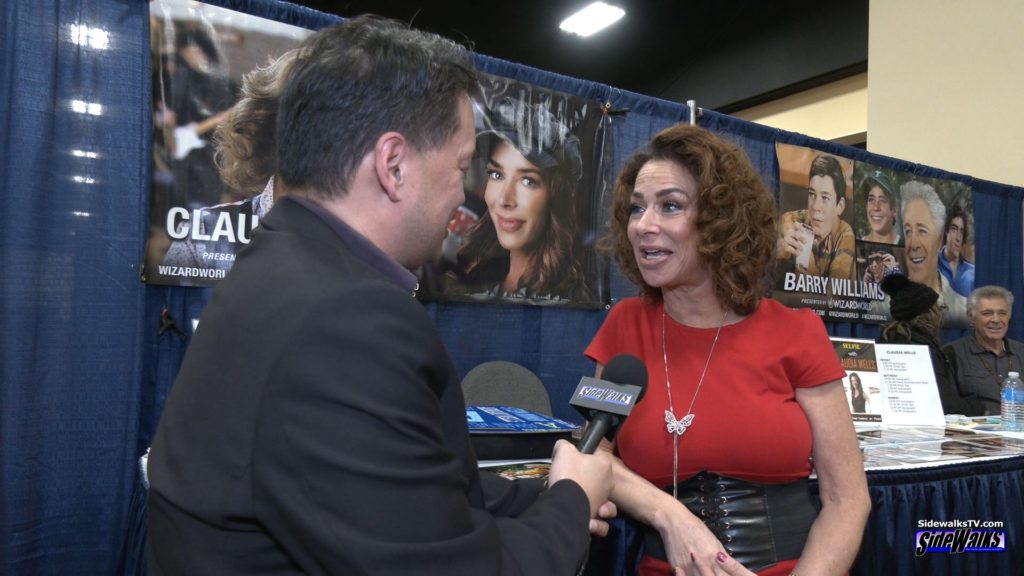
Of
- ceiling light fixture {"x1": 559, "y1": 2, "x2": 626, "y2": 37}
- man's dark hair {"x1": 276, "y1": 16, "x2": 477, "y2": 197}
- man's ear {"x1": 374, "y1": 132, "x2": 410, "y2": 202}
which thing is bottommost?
man's ear {"x1": 374, "y1": 132, "x2": 410, "y2": 202}

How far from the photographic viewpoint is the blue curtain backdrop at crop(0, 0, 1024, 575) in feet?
7.14

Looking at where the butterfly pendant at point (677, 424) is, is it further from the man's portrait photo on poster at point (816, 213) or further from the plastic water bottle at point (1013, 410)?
the man's portrait photo on poster at point (816, 213)

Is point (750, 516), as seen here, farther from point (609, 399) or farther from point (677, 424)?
point (609, 399)

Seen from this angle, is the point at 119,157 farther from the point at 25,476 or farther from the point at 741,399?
the point at 741,399

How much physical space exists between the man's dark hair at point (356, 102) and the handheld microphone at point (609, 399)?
50 centimetres

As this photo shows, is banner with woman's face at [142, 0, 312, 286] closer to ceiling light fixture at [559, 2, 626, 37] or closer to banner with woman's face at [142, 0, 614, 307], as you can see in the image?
banner with woman's face at [142, 0, 614, 307]

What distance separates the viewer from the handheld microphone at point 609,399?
1017 millimetres

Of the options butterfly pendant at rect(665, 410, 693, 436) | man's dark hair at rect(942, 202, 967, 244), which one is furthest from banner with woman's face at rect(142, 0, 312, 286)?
man's dark hair at rect(942, 202, 967, 244)

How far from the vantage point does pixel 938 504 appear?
203 cm

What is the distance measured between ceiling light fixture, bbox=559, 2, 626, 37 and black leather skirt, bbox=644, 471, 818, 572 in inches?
276

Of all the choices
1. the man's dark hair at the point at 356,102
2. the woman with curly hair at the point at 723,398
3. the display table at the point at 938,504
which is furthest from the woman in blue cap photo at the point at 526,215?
the man's dark hair at the point at 356,102

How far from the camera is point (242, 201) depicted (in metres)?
2.60

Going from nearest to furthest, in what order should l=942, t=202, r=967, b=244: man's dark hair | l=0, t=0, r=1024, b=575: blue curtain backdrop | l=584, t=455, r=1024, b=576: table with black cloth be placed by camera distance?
1. l=584, t=455, r=1024, b=576: table with black cloth
2. l=0, t=0, r=1024, b=575: blue curtain backdrop
3. l=942, t=202, r=967, b=244: man's dark hair

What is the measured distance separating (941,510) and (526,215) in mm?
2082
